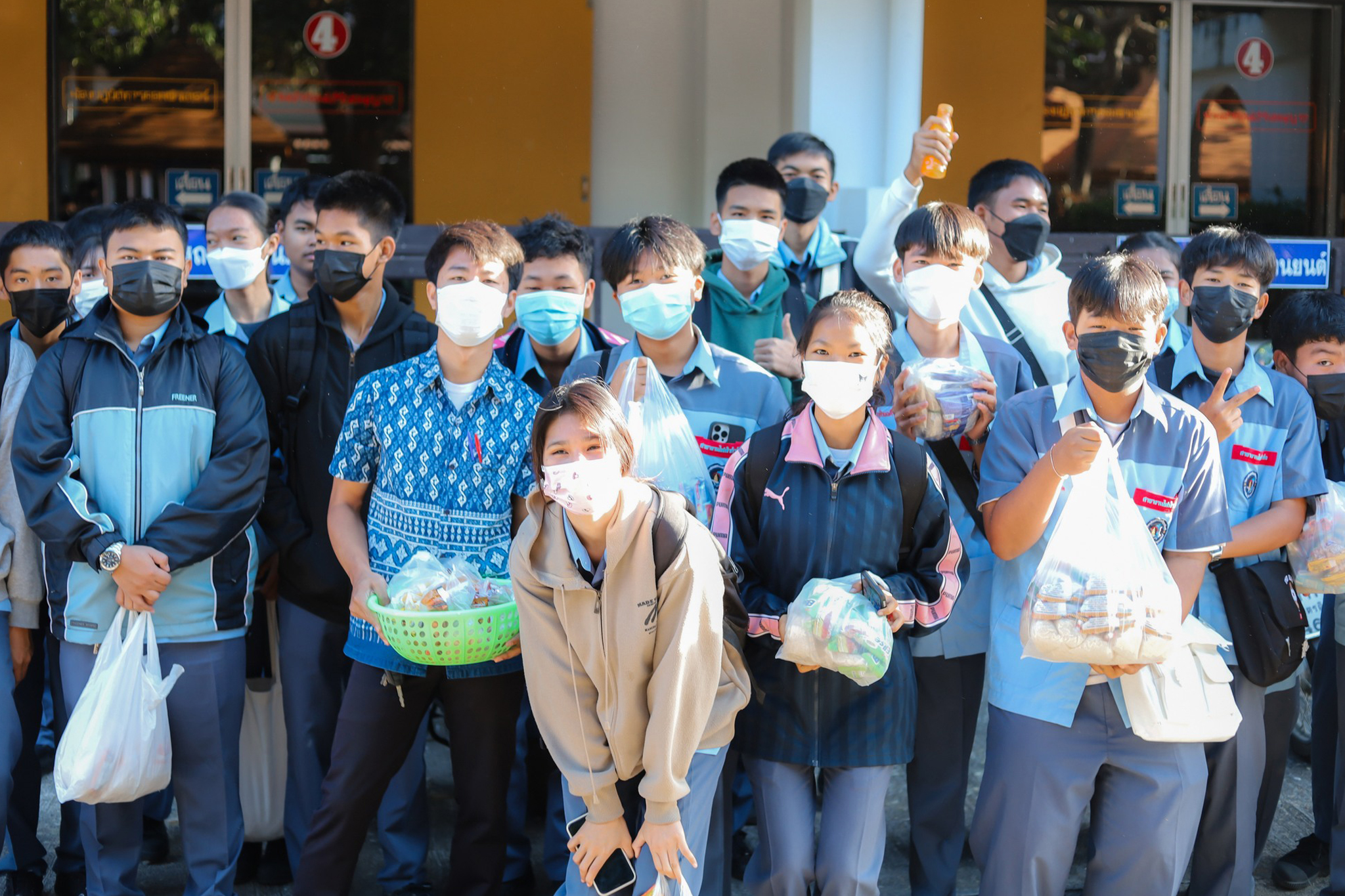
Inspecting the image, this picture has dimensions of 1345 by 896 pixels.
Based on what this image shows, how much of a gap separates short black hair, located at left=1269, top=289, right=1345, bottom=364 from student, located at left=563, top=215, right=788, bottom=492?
1650 millimetres

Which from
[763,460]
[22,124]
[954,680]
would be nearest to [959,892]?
[954,680]

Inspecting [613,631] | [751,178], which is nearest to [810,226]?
[751,178]

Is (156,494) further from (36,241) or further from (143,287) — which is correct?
(36,241)

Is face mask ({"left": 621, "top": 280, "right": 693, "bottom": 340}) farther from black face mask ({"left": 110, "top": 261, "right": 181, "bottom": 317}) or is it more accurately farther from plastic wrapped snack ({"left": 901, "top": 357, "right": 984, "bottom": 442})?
black face mask ({"left": 110, "top": 261, "right": 181, "bottom": 317})

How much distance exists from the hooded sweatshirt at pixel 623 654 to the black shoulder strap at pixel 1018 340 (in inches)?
56.7

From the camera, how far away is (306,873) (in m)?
3.34

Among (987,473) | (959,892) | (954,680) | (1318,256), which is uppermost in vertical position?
(1318,256)

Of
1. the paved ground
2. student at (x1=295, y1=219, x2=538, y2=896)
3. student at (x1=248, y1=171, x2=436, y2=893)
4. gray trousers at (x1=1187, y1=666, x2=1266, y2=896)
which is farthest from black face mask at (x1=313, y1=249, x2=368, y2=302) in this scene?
gray trousers at (x1=1187, y1=666, x2=1266, y2=896)

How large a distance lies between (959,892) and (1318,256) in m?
3.45

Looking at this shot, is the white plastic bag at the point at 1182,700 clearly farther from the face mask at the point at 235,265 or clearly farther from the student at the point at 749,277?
the face mask at the point at 235,265

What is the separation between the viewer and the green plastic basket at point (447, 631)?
2.99m

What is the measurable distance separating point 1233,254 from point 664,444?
1669 mm

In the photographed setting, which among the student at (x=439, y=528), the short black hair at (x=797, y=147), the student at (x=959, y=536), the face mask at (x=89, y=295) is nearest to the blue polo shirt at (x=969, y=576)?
the student at (x=959, y=536)

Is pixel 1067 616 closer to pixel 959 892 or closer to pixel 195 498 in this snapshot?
pixel 959 892
